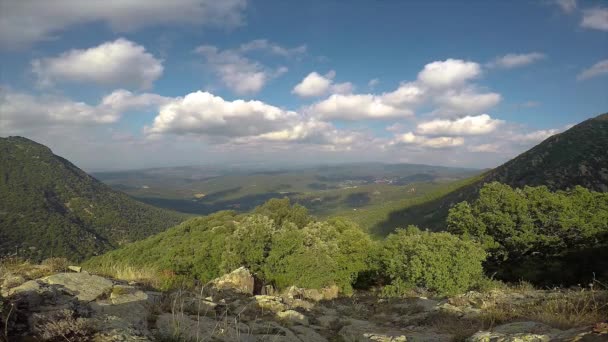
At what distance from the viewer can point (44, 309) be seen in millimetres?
5043

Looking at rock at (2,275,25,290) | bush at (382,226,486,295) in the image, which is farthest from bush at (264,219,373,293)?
rock at (2,275,25,290)

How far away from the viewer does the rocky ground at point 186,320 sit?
4.22 metres

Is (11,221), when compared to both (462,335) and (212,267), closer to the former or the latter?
(212,267)

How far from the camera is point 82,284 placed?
8281 mm

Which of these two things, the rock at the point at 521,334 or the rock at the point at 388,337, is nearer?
the rock at the point at 521,334

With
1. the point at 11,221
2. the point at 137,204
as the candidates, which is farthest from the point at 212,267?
the point at 137,204

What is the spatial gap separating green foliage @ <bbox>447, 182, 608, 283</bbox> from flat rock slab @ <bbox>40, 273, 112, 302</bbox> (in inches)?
1477

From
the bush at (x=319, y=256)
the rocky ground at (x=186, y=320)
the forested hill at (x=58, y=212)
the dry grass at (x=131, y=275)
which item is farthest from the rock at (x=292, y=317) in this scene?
the forested hill at (x=58, y=212)

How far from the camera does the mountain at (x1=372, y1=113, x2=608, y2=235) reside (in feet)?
276

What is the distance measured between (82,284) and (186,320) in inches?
135

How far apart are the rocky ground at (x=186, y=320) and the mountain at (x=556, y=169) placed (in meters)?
79.2

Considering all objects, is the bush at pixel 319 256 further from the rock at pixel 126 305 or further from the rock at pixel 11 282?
the rock at pixel 11 282

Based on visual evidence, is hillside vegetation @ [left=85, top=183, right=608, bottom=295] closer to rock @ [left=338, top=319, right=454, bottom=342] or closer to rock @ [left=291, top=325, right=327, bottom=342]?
rock @ [left=338, top=319, right=454, bottom=342]

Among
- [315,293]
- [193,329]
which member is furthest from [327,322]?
[315,293]
